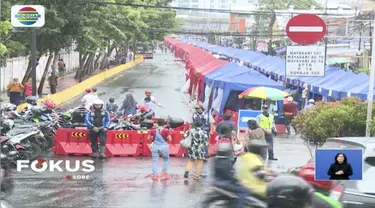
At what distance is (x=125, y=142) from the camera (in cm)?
1773

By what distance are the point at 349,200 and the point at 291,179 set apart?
1.83 metres

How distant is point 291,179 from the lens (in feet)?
19.8

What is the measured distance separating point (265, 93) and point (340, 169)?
1496cm

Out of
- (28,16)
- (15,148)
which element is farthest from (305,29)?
(28,16)

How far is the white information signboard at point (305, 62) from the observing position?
12.8 meters

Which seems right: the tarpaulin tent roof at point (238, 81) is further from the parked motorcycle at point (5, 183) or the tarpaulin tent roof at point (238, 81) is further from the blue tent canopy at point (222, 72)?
the parked motorcycle at point (5, 183)

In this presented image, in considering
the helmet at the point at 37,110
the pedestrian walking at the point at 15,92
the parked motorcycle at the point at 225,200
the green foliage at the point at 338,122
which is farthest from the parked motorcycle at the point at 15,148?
the pedestrian walking at the point at 15,92

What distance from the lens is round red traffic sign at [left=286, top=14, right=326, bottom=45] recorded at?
12906 millimetres

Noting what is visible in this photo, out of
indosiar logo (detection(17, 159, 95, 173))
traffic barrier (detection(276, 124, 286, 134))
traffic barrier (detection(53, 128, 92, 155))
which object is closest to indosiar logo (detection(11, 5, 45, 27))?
traffic barrier (detection(53, 128, 92, 155))

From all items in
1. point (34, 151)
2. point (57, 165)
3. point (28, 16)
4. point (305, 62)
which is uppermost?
point (28, 16)

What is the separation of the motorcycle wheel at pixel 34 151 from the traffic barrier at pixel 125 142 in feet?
6.10

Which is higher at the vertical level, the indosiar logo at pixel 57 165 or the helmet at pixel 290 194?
the helmet at pixel 290 194

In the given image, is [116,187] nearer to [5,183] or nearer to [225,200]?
[5,183]

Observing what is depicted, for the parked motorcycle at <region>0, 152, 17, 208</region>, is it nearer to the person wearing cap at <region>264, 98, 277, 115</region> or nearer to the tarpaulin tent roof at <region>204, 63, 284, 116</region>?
the person wearing cap at <region>264, 98, 277, 115</region>
